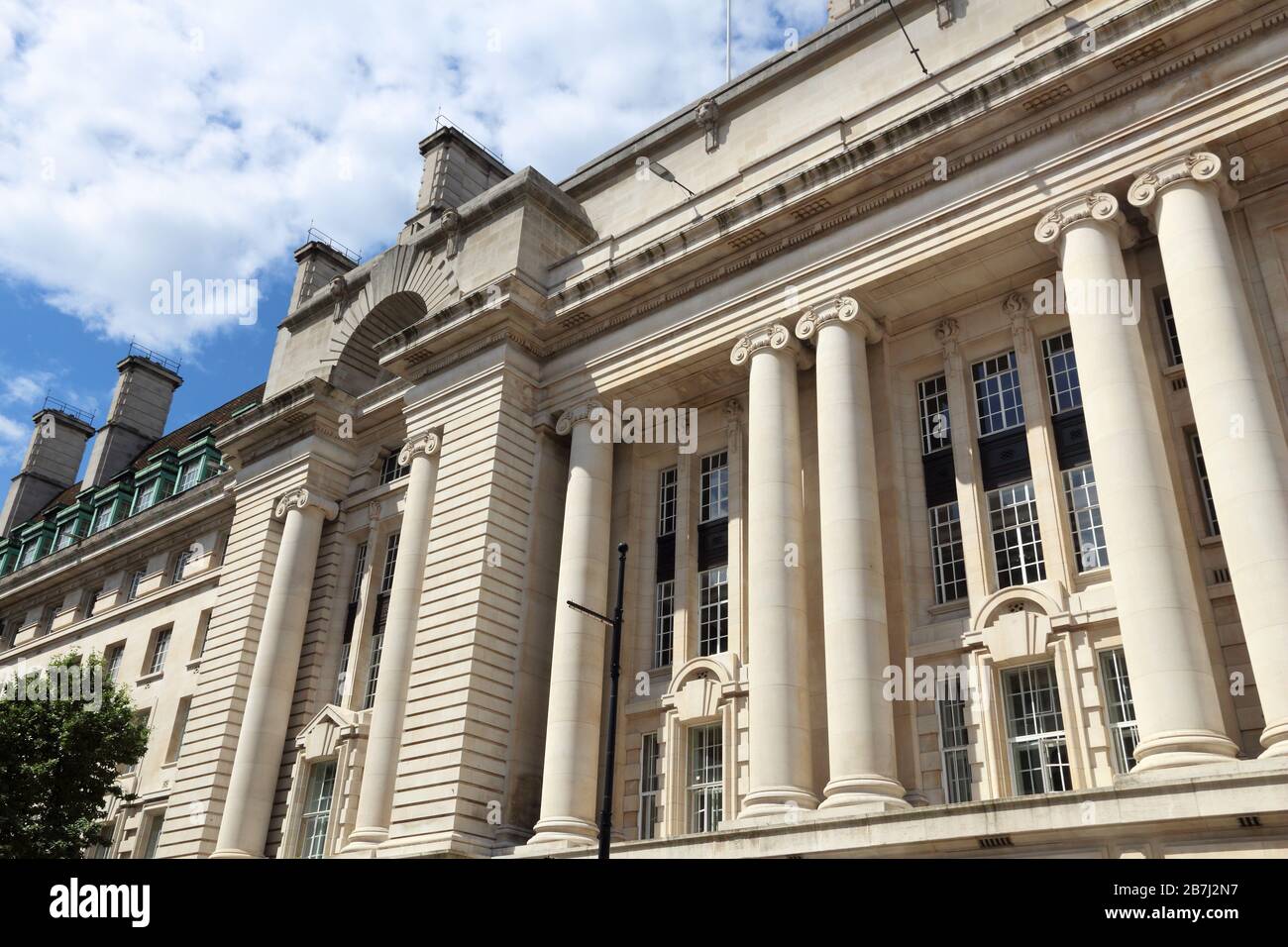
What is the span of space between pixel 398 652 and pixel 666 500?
25.7 ft

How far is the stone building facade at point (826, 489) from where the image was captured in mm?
17516

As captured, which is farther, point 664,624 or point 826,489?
point 664,624

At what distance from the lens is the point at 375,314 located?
35938mm

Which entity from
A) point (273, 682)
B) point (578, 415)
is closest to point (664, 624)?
point (578, 415)

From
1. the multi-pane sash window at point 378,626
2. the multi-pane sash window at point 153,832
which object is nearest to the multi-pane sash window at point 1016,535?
the multi-pane sash window at point 378,626

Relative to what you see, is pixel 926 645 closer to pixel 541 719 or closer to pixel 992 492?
pixel 992 492

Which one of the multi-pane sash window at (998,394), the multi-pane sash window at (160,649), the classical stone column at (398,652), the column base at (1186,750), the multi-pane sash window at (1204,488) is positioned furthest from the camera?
the multi-pane sash window at (160,649)

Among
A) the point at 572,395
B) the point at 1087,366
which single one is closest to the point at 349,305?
the point at 572,395

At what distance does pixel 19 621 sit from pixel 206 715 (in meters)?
26.5

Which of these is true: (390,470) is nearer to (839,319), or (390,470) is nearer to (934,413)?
(839,319)

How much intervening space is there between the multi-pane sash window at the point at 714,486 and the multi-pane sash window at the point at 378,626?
908cm

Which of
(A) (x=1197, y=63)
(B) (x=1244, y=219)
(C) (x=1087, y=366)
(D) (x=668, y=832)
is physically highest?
(A) (x=1197, y=63)

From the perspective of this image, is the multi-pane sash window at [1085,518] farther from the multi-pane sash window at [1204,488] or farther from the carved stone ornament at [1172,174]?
the carved stone ornament at [1172,174]

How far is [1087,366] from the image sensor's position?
1902cm
